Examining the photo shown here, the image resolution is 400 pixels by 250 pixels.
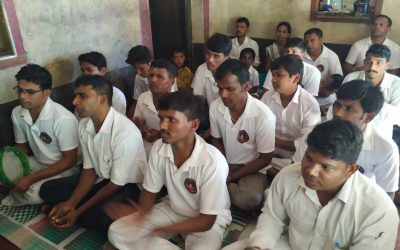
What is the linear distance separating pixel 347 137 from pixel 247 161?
1.16 m

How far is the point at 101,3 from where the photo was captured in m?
3.30

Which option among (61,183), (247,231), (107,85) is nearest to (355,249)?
(247,231)

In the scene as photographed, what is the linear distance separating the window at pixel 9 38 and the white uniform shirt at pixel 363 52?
3606 mm

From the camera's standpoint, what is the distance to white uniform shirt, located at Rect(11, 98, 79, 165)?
236 centimetres

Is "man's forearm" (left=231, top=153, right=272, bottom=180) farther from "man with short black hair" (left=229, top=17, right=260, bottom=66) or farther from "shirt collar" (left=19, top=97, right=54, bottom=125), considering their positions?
"man with short black hair" (left=229, top=17, right=260, bottom=66)

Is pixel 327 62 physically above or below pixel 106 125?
below

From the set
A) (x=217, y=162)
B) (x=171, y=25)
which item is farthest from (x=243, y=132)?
(x=171, y=25)

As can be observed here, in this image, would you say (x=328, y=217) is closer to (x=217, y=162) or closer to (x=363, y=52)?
(x=217, y=162)

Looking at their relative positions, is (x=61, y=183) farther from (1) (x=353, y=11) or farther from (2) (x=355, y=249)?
(1) (x=353, y=11)

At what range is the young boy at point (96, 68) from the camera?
9.62ft

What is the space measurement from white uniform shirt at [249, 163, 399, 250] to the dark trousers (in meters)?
0.98

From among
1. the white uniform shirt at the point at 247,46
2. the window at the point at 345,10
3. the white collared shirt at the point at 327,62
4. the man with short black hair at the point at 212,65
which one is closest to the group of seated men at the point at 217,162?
the man with short black hair at the point at 212,65

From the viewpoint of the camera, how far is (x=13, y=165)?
2348mm

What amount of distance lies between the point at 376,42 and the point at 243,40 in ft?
5.62
